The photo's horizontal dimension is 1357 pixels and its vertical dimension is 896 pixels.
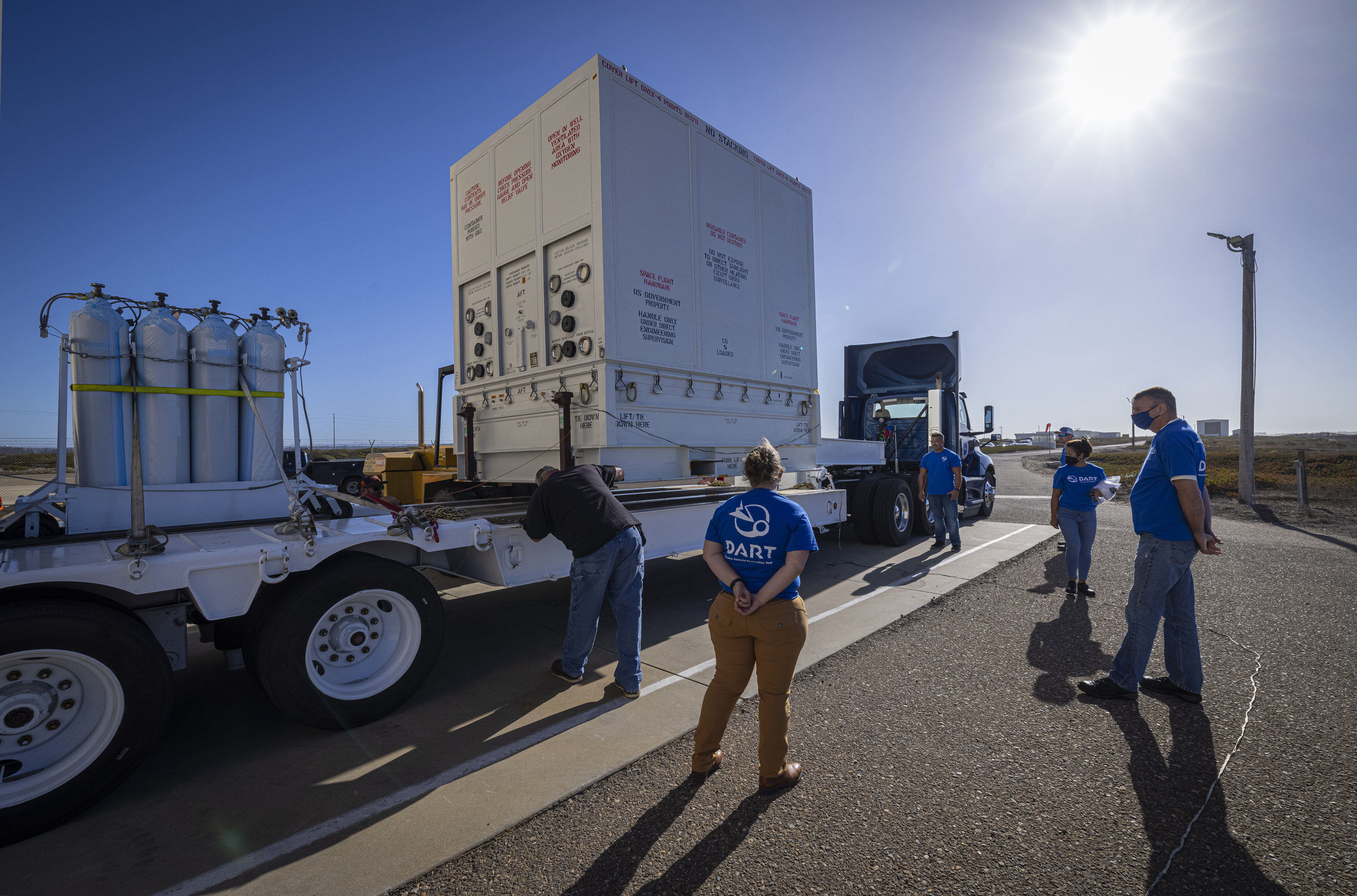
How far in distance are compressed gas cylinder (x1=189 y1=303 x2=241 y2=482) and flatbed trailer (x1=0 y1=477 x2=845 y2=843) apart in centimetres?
39

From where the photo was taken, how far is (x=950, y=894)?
7.05 feet

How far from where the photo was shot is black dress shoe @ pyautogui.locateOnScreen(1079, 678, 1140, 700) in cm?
366

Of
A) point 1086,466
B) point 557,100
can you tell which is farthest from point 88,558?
point 1086,466

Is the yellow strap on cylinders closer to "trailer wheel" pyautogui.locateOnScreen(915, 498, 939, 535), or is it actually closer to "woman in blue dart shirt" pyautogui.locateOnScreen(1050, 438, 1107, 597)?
"woman in blue dart shirt" pyautogui.locateOnScreen(1050, 438, 1107, 597)

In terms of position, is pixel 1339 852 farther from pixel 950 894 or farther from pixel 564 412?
pixel 564 412

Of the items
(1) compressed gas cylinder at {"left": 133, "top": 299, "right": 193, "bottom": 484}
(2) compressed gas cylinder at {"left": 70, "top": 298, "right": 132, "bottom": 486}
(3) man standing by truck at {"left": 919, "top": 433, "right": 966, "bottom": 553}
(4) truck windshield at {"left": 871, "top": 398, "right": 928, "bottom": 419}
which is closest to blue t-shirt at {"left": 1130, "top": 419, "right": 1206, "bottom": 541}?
(3) man standing by truck at {"left": 919, "top": 433, "right": 966, "bottom": 553}

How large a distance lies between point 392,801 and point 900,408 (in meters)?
10.4

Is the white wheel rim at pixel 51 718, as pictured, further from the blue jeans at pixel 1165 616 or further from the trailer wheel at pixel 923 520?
the trailer wheel at pixel 923 520

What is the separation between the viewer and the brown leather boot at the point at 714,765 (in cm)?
289

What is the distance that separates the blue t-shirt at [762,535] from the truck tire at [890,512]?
6.50 metres

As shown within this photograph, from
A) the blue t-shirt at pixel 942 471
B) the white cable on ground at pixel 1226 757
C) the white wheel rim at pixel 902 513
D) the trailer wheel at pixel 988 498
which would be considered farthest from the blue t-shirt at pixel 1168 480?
the trailer wheel at pixel 988 498

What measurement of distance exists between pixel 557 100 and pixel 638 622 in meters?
4.50

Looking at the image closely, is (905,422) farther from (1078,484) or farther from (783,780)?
(783,780)

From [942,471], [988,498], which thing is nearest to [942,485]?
[942,471]
